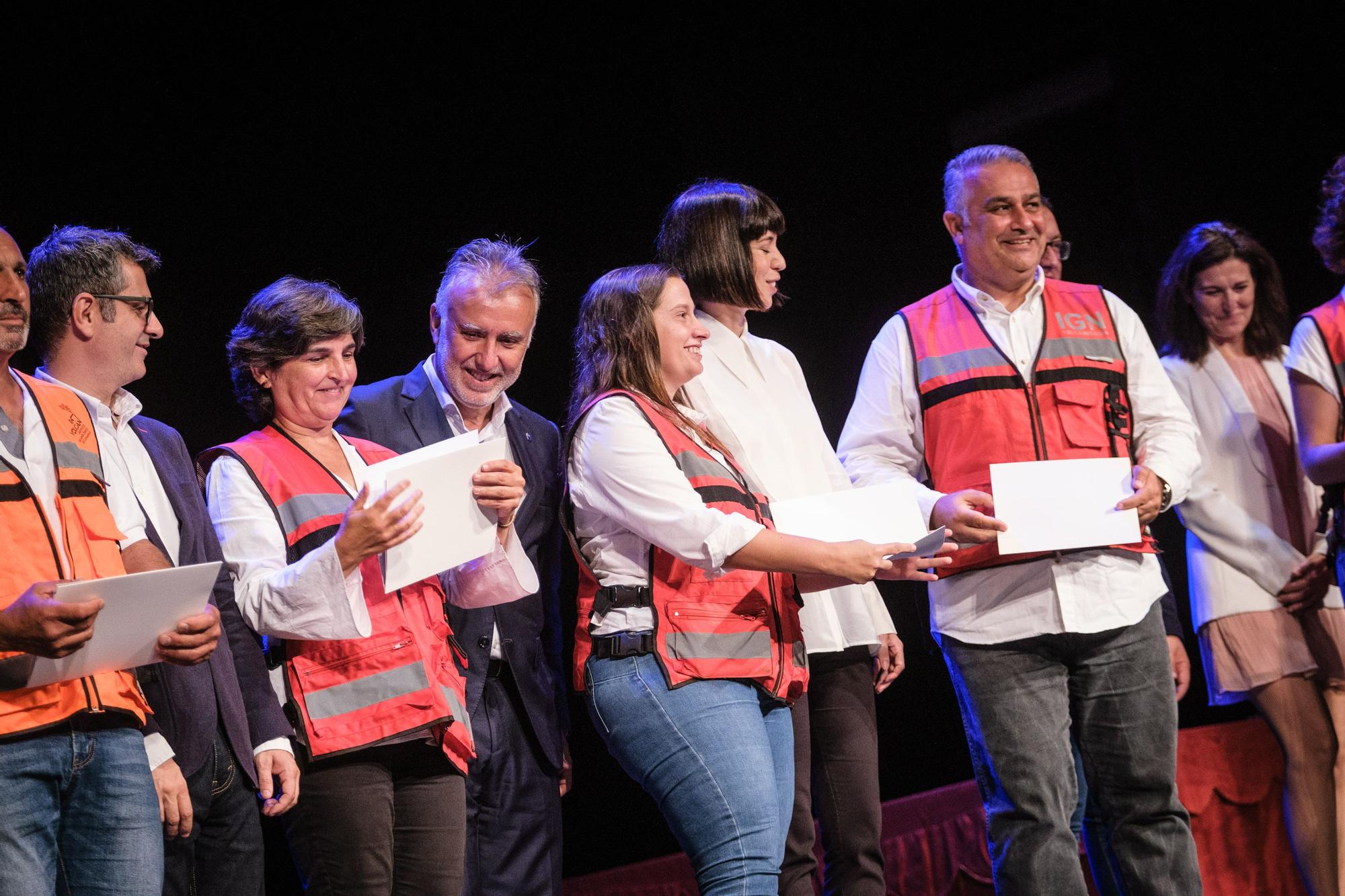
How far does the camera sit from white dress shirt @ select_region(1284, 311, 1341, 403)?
299 cm

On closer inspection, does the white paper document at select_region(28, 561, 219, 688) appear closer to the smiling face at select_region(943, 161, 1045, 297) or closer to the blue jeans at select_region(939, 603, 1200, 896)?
the blue jeans at select_region(939, 603, 1200, 896)

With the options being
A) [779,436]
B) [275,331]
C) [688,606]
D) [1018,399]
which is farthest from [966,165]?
[275,331]

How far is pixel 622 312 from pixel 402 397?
65 centimetres

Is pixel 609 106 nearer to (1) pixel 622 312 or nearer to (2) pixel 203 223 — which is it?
(2) pixel 203 223

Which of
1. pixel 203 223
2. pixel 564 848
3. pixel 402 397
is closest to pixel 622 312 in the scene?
pixel 402 397

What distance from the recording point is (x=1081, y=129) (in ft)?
15.5

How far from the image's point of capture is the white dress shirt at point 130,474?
216 centimetres

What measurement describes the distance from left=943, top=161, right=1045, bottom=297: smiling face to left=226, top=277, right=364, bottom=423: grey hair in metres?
1.51

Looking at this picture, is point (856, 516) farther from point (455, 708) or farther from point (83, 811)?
point (83, 811)

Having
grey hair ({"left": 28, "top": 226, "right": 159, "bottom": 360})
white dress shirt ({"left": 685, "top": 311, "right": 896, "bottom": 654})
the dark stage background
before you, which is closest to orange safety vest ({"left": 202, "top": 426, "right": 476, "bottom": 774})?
grey hair ({"left": 28, "top": 226, "right": 159, "bottom": 360})

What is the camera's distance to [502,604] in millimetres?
2652

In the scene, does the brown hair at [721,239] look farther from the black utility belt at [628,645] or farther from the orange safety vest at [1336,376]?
the orange safety vest at [1336,376]

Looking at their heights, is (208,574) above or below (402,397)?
below

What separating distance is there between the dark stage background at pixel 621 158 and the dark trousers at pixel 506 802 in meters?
0.99
